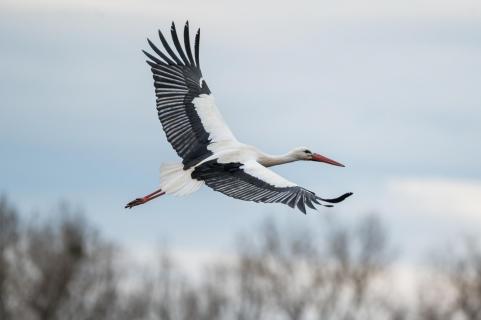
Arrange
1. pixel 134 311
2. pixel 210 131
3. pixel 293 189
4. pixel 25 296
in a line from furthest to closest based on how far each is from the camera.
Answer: pixel 134 311 < pixel 25 296 < pixel 210 131 < pixel 293 189

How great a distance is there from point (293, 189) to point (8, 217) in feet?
117

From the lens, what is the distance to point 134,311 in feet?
207

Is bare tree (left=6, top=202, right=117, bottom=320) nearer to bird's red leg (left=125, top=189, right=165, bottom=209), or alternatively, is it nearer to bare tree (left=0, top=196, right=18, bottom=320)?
bare tree (left=0, top=196, right=18, bottom=320)

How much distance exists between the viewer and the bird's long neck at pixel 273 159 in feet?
82.9

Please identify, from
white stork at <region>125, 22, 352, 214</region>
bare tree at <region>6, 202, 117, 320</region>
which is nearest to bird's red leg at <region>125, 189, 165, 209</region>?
white stork at <region>125, 22, 352, 214</region>

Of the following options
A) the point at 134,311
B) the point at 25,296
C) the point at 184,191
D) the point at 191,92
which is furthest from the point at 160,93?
the point at 134,311

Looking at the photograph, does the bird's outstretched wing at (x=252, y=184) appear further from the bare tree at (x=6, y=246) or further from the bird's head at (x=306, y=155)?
the bare tree at (x=6, y=246)

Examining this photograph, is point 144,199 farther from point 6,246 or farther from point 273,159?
point 6,246

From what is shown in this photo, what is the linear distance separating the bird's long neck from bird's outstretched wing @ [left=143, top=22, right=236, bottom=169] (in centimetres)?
49

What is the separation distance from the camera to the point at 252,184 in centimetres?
2403

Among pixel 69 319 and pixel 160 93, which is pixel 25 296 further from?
pixel 160 93

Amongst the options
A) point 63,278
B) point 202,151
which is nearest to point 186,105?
point 202,151

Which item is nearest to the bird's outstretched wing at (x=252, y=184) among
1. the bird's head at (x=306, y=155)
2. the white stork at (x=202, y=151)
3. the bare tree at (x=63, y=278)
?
the white stork at (x=202, y=151)

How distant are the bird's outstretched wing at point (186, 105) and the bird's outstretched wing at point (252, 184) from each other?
0.51 meters
